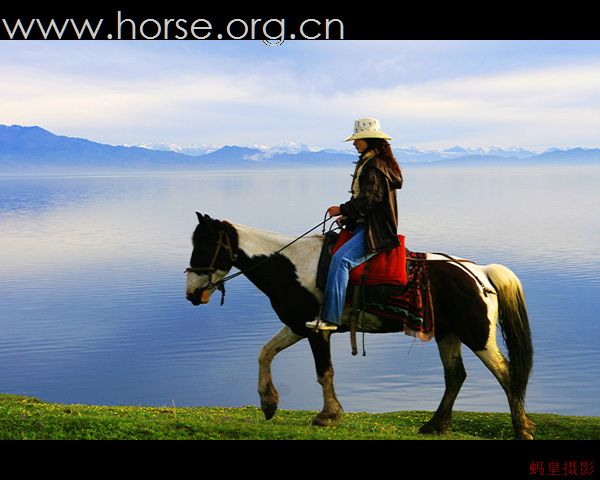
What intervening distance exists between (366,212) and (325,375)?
278 cm

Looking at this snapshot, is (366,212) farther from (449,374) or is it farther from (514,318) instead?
(449,374)

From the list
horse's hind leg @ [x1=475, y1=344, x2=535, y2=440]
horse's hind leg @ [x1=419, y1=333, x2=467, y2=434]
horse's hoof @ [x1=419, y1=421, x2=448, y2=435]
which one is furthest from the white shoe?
horse's hoof @ [x1=419, y1=421, x2=448, y2=435]

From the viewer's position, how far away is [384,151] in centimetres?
1137

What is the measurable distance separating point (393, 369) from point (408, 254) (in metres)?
38.7

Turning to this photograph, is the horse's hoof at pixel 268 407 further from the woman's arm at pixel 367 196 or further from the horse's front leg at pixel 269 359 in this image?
the woman's arm at pixel 367 196

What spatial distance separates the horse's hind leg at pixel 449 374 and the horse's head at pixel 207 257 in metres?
3.98

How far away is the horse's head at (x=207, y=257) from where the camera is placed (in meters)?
11.6

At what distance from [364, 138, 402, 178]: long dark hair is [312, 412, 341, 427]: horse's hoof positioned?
4147 mm

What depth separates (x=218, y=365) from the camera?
57.5 meters

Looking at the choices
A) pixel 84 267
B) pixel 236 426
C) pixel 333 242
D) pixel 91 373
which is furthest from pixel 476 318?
pixel 84 267

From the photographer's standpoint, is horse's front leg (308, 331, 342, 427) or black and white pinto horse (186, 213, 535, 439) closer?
black and white pinto horse (186, 213, 535, 439)

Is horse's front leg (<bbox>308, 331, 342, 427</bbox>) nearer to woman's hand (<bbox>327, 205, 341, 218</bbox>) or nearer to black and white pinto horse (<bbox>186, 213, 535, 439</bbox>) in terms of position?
black and white pinto horse (<bbox>186, 213, 535, 439</bbox>)

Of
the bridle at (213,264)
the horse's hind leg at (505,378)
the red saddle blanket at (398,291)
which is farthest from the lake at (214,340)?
the bridle at (213,264)

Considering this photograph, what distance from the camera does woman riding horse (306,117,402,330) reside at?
1116 cm
